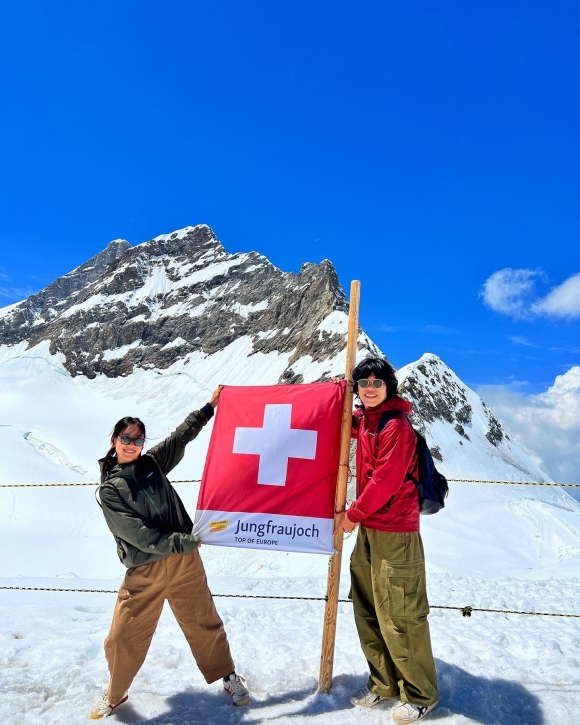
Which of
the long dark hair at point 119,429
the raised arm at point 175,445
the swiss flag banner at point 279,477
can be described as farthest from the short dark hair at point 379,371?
the long dark hair at point 119,429

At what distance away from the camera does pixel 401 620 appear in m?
3.74

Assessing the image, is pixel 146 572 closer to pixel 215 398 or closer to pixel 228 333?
pixel 215 398

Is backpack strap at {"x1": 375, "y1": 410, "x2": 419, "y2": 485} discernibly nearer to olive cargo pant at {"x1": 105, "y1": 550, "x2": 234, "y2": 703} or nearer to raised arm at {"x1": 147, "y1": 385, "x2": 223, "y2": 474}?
raised arm at {"x1": 147, "y1": 385, "x2": 223, "y2": 474}

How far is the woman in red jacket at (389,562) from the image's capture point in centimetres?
370

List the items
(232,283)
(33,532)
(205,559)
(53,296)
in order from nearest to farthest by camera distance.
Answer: (205,559) → (33,532) → (232,283) → (53,296)

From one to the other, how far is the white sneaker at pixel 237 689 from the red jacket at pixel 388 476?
175cm

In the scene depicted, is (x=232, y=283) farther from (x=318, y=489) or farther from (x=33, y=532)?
(x=318, y=489)

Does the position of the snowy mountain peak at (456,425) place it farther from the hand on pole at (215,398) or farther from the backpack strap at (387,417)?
the backpack strap at (387,417)

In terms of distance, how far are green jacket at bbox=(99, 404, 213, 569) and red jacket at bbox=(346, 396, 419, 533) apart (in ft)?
4.79

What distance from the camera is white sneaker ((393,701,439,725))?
3.60 meters

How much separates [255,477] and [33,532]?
2822 cm

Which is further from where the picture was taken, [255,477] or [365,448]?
[255,477]

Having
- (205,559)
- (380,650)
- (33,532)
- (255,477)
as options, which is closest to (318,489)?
(255,477)

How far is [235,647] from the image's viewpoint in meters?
5.20
